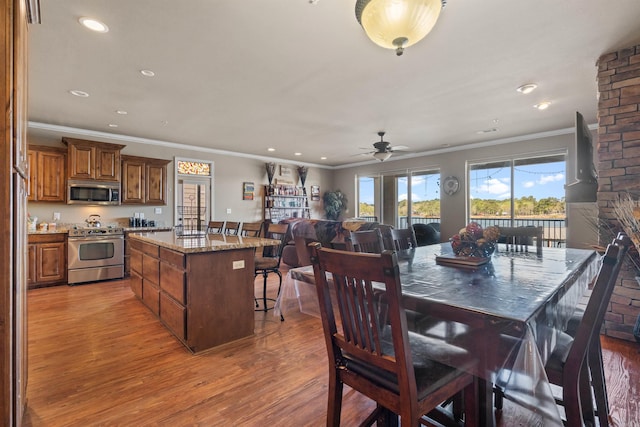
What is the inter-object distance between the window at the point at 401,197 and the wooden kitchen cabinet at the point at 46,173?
21.1 ft

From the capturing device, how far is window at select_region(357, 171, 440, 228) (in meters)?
7.66

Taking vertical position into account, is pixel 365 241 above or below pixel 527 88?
below

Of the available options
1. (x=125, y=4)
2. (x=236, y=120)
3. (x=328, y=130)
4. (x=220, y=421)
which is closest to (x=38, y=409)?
(x=220, y=421)

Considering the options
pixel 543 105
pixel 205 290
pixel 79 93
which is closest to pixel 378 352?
pixel 205 290

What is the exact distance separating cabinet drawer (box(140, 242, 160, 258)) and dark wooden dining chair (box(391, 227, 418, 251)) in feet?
7.67

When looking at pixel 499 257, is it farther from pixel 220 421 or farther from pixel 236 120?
pixel 236 120

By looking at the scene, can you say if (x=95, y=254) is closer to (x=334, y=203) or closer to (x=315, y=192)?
(x=315, y=192)

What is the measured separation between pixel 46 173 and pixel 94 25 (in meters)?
3.66

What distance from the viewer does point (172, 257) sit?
2.71 meters

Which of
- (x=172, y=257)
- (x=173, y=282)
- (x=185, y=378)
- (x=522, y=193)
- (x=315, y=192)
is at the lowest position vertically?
(x=185, y=378)

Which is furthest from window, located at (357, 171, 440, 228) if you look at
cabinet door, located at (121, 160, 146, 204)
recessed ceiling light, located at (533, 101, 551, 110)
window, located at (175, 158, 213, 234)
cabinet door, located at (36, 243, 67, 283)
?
cabinet door, located at (36, 243, 67, 283)

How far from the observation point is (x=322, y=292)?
4.21ft

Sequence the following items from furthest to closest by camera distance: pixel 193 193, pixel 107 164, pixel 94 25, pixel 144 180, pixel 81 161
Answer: pixel 193 193
pixel 144 180
pixel 107 164
pixel 81 161
pixel 94 25

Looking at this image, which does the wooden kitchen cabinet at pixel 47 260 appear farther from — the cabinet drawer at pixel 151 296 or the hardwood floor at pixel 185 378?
the cabinet drawer at pixel 151 296
